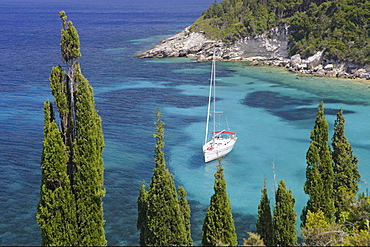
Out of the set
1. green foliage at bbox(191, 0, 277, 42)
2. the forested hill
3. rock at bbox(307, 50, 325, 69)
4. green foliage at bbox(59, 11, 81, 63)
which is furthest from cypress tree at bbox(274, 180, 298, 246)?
green foliage at bbox(191, 0, 277, 42)

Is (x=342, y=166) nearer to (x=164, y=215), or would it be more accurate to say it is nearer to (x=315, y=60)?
(x=164, y=215)

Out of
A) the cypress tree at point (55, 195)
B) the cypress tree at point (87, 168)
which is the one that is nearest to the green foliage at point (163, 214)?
the cypress tree at point (87, 168)

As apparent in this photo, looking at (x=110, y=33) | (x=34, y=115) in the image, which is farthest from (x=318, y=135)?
(x=110, y=33)

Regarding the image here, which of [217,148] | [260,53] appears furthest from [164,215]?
[260,53]

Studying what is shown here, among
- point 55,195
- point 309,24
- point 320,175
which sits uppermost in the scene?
point 309,24

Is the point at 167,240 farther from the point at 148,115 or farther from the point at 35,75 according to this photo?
the point at 35,75

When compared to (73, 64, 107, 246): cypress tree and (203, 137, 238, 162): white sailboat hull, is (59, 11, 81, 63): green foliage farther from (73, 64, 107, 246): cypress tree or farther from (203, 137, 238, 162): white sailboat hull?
(203, 137, 238, 162): white sailboat hull
